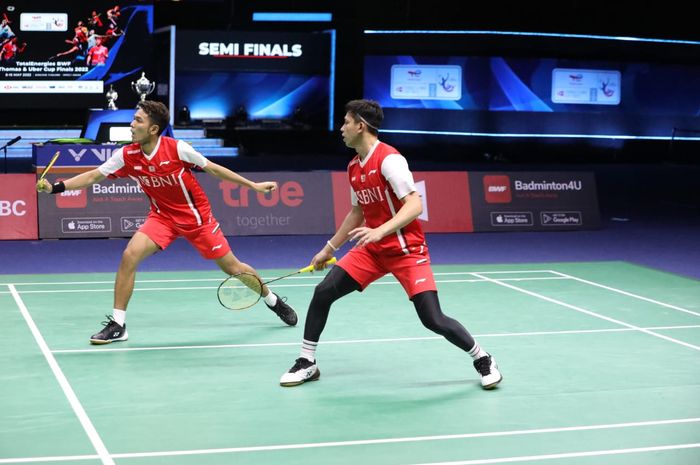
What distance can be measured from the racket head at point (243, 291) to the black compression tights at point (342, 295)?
1.16 m

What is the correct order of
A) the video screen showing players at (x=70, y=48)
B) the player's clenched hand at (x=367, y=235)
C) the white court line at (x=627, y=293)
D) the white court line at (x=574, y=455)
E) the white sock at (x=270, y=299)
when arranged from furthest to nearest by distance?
the video screen showing players at (x=70, y=48) → the white court line at (x=627, y=293) → the white sock at (x=270, y=299) → the player's clenched hand at (x=367, y=235) → the white court line at (x=574, y=455)

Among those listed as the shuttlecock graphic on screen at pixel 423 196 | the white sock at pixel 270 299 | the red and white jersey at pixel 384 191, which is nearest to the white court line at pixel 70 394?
the white sock at pixel 270 299

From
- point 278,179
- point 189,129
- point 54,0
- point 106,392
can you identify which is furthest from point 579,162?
point 106,392

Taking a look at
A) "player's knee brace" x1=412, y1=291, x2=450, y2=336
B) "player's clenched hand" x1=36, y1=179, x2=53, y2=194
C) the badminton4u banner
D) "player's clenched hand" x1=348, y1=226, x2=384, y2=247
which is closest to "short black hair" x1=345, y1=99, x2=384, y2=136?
"player's clenched hand" x1=348, y1=226, x2=384, y2=247

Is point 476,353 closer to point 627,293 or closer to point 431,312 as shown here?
point 431,312

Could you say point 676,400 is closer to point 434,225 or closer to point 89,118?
Answer: point 434,225

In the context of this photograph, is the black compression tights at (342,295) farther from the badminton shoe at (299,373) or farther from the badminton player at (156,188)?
the badminton player at (156,188)

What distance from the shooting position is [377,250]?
7.02 metres

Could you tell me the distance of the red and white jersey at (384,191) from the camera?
6730 millimetres

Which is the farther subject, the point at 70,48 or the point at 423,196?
the point at 70,48

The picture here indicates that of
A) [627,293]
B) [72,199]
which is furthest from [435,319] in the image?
[72,199]

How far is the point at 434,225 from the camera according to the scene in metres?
15.7

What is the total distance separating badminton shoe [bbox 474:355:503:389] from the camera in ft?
23.0

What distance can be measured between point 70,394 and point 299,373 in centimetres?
150
